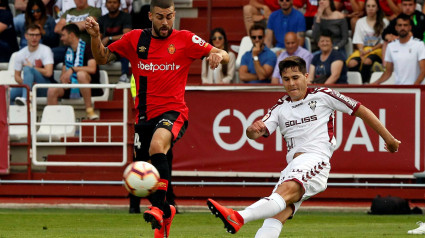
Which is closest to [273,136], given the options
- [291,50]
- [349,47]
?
[291,50]

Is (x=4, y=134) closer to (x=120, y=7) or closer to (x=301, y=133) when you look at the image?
(x=120, y=7)

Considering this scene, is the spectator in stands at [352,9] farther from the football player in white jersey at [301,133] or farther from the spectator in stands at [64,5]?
the football player in white jersey at [301,133]

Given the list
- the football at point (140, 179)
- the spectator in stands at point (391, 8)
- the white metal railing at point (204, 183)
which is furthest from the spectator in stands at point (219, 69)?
the football at point (140, 179)

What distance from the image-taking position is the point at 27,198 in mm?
15891

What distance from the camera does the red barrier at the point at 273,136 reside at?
48.9ft

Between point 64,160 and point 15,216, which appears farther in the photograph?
point 64,160

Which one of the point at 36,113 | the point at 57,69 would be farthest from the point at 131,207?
the point at 57,69

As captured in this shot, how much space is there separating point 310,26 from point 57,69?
4.90m

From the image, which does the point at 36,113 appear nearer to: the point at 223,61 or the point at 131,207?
the point at 131,207

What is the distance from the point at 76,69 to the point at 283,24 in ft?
12.6

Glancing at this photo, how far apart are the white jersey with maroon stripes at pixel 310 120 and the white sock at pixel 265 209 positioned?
29.6 inches

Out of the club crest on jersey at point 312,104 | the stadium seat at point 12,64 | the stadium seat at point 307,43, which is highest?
the stadium seat at point 307,43

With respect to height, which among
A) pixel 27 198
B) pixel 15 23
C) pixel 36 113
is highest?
pixel 15 23

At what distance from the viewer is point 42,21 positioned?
1909 cm
